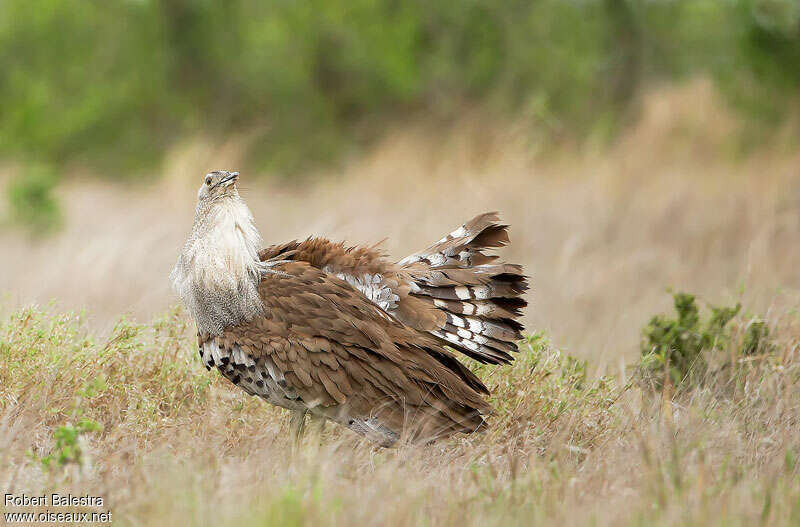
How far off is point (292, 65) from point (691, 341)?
39.1ft

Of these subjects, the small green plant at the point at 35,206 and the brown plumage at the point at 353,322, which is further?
the small green plant at the point at 35,206

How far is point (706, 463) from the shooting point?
11.1ft

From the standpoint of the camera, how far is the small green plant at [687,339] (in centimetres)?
504

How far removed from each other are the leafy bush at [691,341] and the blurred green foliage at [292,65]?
28.9 ft

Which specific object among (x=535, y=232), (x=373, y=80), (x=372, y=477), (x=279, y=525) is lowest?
(x=279, y=525)

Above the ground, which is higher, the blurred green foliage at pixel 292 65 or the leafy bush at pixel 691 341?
the blurred green foliage at pixel 292 65

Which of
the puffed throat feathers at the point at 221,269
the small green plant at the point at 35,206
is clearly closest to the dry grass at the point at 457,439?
the puffed throat feathers at the point at 221,269

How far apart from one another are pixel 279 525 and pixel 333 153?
1309 cm

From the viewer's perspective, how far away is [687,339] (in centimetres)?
532

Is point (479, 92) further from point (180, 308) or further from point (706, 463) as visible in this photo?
point (706, 463)

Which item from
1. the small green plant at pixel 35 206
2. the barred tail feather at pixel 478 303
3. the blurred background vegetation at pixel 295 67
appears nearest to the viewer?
the barred tail feather at pixel 478 303

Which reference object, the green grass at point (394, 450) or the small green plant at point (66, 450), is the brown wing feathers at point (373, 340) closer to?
the green grass at point (394, 450)

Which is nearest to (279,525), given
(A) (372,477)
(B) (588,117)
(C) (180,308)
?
(A) (372,477)

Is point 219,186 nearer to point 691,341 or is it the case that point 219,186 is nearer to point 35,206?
point 691,341
